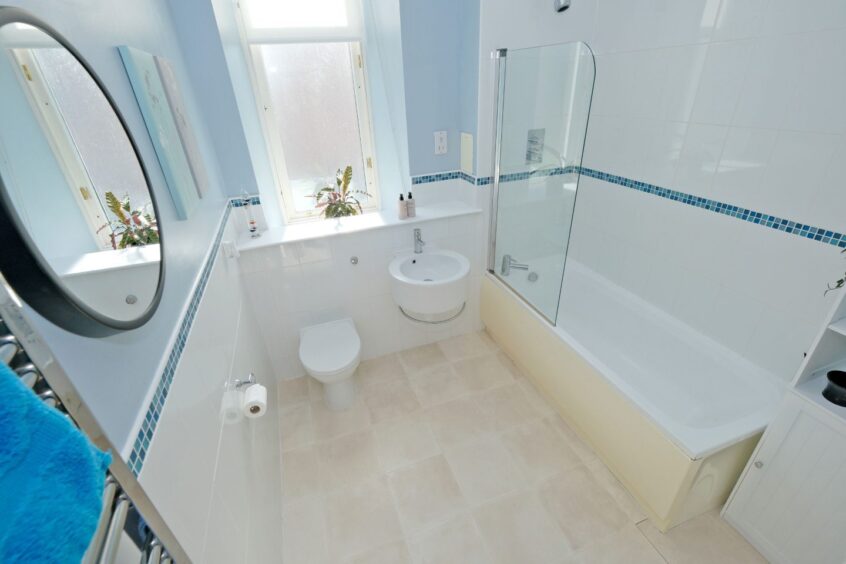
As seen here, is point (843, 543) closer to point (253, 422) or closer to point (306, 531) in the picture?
point (306, 531)

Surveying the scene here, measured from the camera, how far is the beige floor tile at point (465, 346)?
2801mm

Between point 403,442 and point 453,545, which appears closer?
point 453,545

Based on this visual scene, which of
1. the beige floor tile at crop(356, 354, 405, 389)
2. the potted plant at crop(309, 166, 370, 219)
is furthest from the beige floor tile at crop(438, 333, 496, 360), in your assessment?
the potted plant at crop(309, 166, 370, 219)

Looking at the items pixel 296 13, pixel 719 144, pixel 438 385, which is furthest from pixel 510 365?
pixel 296 13

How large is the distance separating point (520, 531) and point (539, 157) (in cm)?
194

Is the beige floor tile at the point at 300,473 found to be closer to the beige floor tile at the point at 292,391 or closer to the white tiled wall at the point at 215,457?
the white tiled wall at the point at 215,457

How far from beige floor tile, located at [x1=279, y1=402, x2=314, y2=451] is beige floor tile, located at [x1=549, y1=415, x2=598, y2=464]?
54.8 inches

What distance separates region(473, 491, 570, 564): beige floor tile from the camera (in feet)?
5.37

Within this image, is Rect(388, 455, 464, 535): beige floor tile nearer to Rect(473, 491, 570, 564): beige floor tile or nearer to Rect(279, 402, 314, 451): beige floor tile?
Rect(473, 491, 570, 564): beige floor tile

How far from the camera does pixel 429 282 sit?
89.9 inches

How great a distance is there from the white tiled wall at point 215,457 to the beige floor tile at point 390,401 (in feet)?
2.07

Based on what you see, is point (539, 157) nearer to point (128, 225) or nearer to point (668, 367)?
point (668, 367)

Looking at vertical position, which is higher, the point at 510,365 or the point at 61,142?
the point at 61,142

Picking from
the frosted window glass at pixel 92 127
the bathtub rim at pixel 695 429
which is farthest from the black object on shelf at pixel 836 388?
the frosted window glass at pixel 92 127
